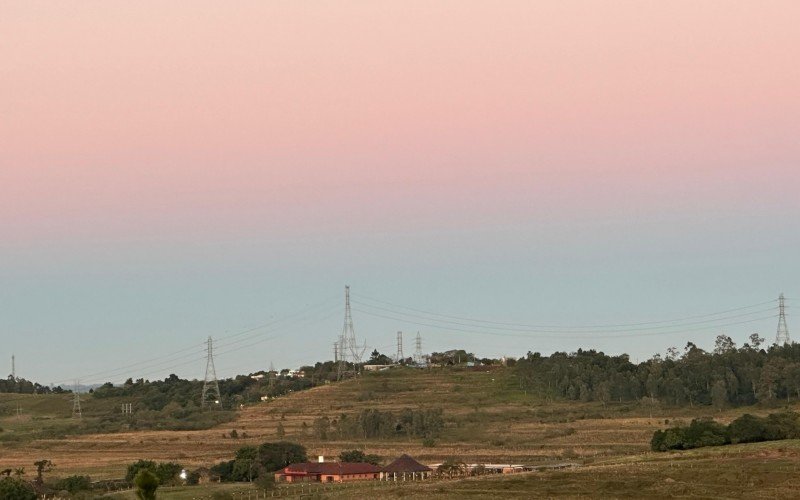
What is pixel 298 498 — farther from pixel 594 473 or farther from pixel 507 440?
pixel 507 440

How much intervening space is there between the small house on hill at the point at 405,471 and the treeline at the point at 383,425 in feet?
153

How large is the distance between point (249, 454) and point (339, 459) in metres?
9.93

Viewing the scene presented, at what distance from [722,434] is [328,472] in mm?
37462

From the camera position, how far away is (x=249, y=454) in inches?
4688

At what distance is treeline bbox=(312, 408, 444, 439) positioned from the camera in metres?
160

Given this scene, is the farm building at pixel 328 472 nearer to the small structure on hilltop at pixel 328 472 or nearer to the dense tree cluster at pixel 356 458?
the small structure on hilltop at pixel 328 472

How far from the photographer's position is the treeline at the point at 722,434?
115312 millimetres

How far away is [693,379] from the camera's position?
17638 cm

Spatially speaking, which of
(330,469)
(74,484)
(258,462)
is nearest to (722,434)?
(330,469)

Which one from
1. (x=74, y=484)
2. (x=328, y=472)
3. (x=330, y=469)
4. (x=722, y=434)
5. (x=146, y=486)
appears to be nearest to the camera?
(x=146, y=486)

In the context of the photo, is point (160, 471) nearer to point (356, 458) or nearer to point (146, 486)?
point (356, 458)

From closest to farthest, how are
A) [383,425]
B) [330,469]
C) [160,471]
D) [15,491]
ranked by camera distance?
[15,491] < [330,469] < [160,471] < [383,425]

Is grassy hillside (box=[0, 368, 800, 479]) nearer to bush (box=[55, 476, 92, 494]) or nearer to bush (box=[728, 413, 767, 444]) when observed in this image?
bush (box=[728, 413, 767, 444])

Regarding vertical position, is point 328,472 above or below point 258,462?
below
